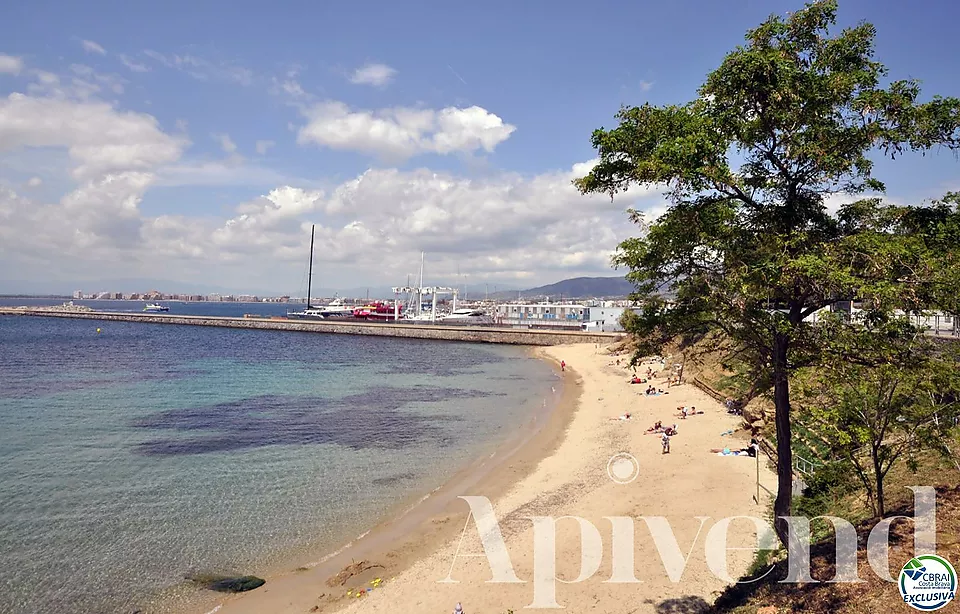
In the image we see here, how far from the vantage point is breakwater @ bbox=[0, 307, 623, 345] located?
85.2m

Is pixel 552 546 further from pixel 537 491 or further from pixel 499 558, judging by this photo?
pixel 537 491

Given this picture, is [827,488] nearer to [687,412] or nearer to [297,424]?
[687,412]

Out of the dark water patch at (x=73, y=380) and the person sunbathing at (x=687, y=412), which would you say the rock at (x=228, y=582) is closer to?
the person sunbathing at (x=687, y=412)

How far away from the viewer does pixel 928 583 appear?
731cm

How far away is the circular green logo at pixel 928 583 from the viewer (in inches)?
278

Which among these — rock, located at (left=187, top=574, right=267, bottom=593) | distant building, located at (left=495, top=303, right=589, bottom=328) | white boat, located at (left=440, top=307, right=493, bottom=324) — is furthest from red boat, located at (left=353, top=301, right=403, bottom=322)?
rock, located at (left=187, top=574, right=267, bottom=593)

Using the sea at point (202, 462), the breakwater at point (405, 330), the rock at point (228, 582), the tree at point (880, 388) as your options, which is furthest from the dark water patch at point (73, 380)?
the breakwater at point (405, 330)

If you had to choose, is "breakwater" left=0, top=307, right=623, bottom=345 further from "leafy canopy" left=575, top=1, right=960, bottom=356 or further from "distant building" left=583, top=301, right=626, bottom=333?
"leafy canopy" left=575, top=1, right=960, bottom=356

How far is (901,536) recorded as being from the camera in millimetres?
8938

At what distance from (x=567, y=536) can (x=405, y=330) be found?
8412 cm

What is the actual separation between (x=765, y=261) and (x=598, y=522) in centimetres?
1173

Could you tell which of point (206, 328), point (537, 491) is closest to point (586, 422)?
point (537, 491)

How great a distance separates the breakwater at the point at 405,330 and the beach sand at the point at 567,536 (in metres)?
56.9

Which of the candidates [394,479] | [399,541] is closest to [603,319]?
[394,479]
